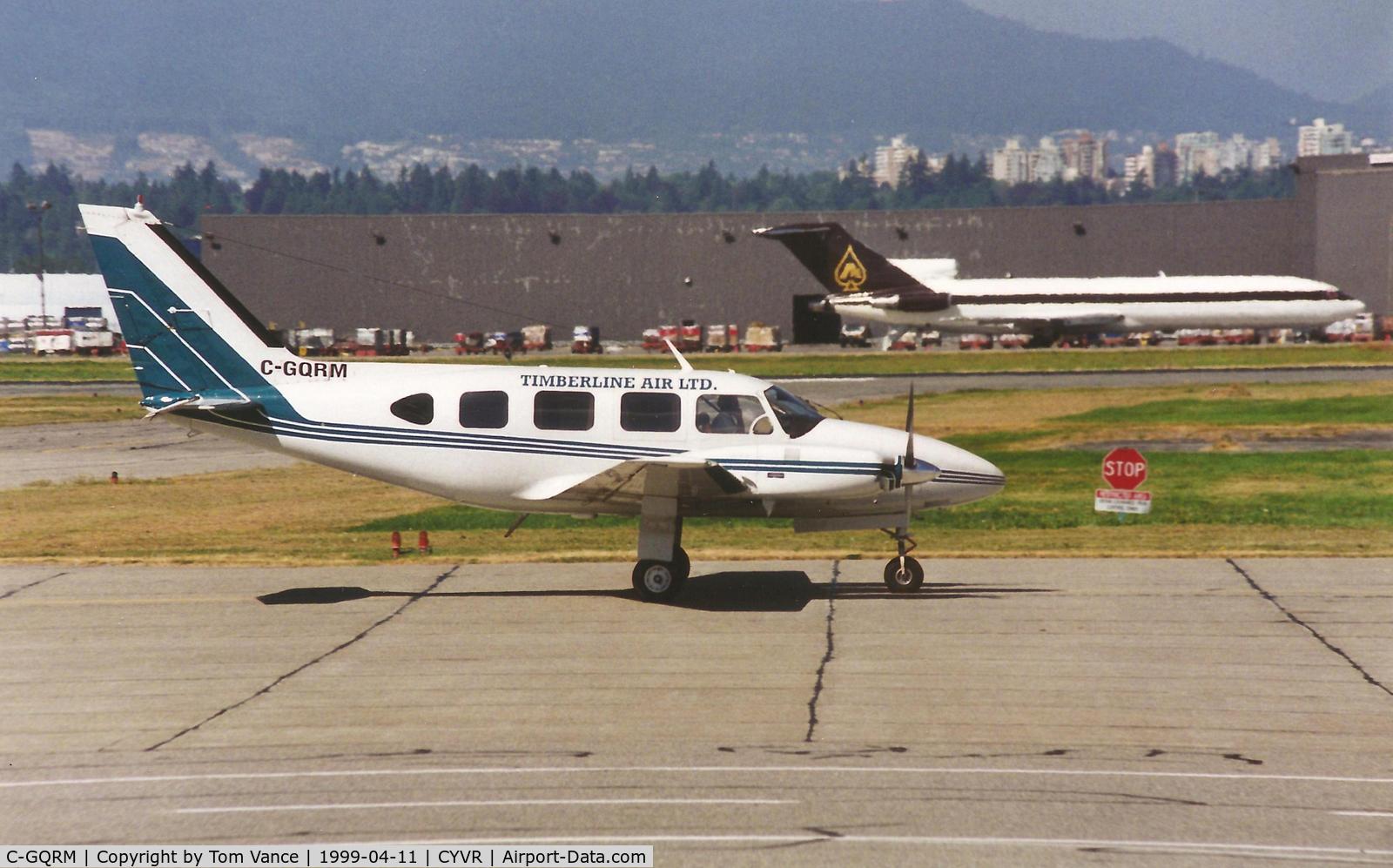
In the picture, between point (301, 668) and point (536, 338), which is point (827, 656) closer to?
point (301, 668)

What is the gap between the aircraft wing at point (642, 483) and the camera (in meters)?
17.8

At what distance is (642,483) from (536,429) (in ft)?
5.49

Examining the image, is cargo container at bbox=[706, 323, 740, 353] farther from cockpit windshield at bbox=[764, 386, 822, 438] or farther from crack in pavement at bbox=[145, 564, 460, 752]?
cockpit windshield at bbox=[764, 386, 822, 438]

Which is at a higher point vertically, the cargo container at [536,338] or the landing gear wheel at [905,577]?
the cargo container at [536,338]

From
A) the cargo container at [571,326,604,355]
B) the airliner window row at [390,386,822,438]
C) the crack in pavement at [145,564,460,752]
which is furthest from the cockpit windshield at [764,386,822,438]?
the cargo container at [571,326,604,355]

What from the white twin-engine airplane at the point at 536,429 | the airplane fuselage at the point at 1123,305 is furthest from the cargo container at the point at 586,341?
the white twin-engine airplane at the point at 536,429

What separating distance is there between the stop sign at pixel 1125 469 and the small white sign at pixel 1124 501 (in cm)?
20

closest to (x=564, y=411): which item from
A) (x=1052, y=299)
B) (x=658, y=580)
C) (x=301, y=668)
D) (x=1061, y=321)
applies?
(x=658, y=580)

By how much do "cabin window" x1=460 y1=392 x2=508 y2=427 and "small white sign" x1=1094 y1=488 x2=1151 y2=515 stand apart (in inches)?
431

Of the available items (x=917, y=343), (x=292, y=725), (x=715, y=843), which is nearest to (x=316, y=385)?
→ (x=292, y=725)

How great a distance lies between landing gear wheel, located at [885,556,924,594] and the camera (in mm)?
19141

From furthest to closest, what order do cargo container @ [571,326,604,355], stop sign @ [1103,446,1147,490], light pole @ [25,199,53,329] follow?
1. cargo container @ [571,326,604,355]
2. light pole @ [25,199,53,329]
3. stop sign @ [1103,446,1147,490]

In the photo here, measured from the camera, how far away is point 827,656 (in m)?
15.6

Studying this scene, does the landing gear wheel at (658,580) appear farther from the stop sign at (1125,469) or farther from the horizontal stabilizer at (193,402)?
the stop sign at (1125,469)
